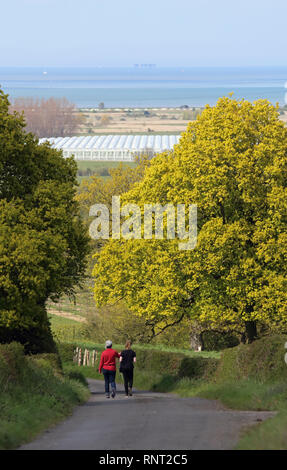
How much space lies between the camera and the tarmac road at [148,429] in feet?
A: 49.7

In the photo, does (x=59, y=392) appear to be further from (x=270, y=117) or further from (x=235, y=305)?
(x=270, y=117)

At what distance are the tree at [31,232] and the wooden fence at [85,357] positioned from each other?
17898 millimetres

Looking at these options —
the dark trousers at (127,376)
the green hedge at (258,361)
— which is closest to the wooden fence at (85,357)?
the green hedge at (258,361)

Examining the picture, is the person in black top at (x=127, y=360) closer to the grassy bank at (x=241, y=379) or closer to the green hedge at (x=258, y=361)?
the grassy bank at (x=241, y=379)

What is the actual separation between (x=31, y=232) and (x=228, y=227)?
1254 centimetres

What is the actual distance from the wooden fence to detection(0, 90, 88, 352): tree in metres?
17.9

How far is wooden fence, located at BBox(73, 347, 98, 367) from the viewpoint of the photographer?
184ft

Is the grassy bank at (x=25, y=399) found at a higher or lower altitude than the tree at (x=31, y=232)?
lower

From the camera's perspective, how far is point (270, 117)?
4475 centimetres

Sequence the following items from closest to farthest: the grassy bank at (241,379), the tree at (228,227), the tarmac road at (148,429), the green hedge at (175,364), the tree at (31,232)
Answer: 1. the grassy bank at (241,379)
2. the tarmac road at (148,429)
3. the tree at (31,232)
4. the green hedge at (175,364)
5. the tree at (228,227)

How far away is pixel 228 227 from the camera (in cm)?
4166

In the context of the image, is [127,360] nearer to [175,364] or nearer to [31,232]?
[31,232]

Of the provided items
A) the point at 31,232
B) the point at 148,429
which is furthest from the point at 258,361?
the point at 148,429
